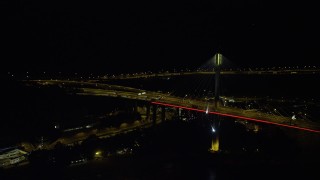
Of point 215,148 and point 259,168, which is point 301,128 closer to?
point 259,168

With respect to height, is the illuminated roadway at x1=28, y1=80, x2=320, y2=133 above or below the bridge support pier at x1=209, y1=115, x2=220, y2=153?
above

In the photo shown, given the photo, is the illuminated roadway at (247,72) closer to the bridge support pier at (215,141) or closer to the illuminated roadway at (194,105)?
the illuminated roadway at (194,105)

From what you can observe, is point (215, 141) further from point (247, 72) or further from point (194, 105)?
point (247, 72)

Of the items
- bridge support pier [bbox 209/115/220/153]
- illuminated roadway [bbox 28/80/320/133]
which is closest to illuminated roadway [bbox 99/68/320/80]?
illuminated roadway [bbox 28/80/320/133]

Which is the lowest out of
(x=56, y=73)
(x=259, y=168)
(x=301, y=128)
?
(x=259, y=168)

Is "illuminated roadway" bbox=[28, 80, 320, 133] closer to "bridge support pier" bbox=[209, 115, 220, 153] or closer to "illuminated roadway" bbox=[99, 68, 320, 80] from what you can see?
"bridge support pier" bbox=[209, 115, 220, 153]

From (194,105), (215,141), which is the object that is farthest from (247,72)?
(215,141)

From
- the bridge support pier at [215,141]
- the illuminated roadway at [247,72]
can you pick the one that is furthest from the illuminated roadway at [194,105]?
the illuminated roadway at [247,72]

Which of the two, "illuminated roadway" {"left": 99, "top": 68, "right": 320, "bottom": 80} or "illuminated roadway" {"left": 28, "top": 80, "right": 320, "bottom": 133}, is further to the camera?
"illuminated roadway" {"left": 99, "top": 68, "right": 320, "bottom": 80}

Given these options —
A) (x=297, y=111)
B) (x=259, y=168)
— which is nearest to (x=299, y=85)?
(x=297, y=111)

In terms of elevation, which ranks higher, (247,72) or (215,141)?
(247,72)

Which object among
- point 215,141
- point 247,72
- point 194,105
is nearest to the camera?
point 215,141
